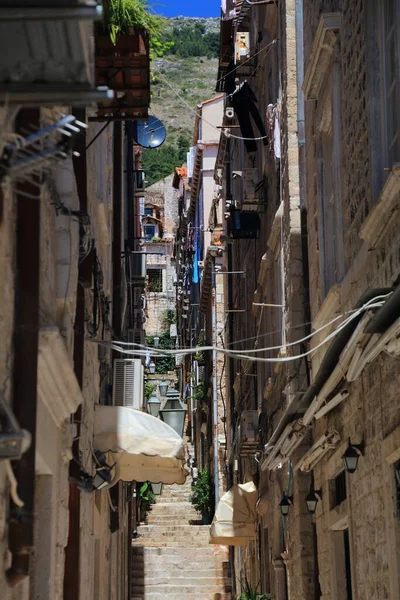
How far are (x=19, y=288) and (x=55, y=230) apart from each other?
6.52 ft

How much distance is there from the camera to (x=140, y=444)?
433 inches

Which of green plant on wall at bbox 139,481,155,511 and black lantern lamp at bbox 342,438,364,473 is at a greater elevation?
green plant on wall at bbox 139,481,155,511

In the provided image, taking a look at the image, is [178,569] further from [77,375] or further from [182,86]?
[182,86]

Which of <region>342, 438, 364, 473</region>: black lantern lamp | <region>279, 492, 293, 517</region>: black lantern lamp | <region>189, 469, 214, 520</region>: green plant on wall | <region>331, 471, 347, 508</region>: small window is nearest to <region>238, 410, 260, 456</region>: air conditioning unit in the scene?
<region>279, 492, 293, 517</region>: black lantern lamp

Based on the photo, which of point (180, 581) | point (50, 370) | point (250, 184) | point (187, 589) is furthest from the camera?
point (180, 581)

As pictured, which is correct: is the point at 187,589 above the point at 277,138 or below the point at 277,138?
below

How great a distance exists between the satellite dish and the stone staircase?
10.7 m

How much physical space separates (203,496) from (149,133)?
1571 centimetres

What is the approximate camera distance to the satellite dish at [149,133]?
2514 cm

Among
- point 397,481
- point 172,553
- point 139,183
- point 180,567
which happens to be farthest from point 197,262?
point 397,481

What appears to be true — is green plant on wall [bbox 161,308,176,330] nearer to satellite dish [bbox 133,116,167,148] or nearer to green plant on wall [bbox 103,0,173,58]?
satellite dish [bbox 133,116,167,148]

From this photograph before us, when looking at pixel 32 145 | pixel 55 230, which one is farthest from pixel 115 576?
pixel 32 145

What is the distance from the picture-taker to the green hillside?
11775cm

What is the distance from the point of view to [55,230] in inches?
330
